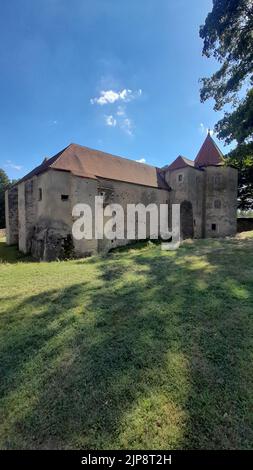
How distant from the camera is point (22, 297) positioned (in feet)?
16.4

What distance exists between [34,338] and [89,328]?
0.77 metres

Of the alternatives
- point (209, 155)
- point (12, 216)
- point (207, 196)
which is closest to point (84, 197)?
point (12, 216)

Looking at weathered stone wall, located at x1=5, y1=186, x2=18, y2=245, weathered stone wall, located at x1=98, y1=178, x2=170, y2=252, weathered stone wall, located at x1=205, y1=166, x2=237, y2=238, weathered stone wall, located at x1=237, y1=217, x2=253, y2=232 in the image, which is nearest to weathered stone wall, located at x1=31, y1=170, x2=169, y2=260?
weathered stone wall, located at x1=98, y1=178, x2=170, y2=252

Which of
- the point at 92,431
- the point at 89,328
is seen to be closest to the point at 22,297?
the point at 89,328

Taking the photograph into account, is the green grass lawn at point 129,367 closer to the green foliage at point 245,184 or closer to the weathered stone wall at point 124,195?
the weathered stone wall at point 124,195

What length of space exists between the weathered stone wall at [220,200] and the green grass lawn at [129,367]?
1798 centimetres

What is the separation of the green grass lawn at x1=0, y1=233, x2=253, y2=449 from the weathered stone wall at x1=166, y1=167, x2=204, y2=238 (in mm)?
17099

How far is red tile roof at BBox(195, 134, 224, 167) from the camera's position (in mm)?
22359

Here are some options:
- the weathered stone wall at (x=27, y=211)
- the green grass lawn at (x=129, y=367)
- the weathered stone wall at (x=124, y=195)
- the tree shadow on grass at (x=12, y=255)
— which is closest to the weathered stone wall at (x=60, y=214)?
the weathered stone wall at (x=124, y=195)

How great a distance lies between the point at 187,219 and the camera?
21453mm

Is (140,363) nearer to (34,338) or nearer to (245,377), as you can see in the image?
(245,377)

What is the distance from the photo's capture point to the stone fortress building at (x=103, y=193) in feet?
50.8

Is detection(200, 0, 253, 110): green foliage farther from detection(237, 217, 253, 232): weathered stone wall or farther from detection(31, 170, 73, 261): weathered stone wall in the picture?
detection(237, 217, 253, 232): weathered stone wall

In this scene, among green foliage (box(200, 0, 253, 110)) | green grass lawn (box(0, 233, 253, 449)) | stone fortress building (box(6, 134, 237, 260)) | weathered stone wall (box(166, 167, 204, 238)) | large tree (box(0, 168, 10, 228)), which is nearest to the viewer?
green grass lawn (box(0, 233, 253, 449))
